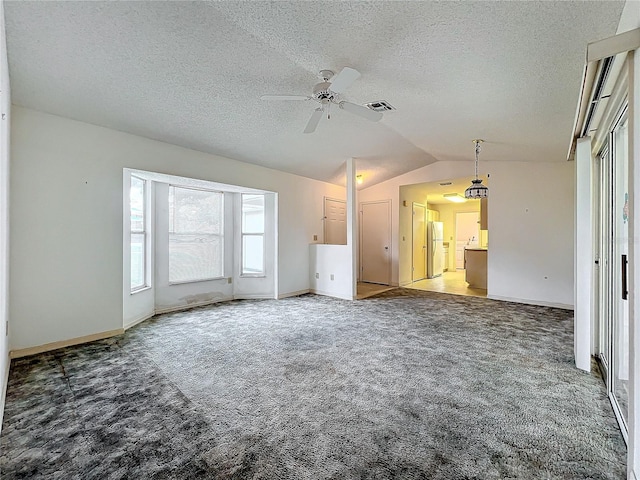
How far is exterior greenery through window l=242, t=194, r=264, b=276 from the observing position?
19.4 feet

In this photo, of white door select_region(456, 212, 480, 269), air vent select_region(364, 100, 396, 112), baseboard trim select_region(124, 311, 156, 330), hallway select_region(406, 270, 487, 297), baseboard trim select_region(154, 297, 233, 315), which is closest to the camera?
air vent select_region(364, 100, 396, 112)

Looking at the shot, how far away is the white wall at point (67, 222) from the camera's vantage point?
10.2 feet

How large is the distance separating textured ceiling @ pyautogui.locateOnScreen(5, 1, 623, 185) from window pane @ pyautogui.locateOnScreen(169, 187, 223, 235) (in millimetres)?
1173

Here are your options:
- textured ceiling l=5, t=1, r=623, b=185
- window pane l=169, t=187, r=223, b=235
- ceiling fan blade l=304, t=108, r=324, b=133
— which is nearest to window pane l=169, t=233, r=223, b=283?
window pane l=169, t=187, r=223, b=235

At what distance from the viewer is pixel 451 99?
313cm

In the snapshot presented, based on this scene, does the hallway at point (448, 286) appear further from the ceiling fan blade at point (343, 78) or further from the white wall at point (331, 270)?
the ceiling fan blade at point (343, 78)

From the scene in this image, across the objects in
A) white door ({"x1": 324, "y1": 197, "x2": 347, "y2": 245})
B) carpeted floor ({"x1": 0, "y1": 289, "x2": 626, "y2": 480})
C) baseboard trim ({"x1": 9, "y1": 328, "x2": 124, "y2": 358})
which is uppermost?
white door ({"x1": 324, "y1": 197, "x2": 347, "y2": 245})

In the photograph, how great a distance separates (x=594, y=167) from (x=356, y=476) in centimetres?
343

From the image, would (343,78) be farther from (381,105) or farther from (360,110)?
(381,105)

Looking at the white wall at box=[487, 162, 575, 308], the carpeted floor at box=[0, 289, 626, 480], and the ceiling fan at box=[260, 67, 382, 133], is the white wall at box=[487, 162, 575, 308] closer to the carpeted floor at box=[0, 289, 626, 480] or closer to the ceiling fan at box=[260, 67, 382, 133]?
the carpeted floor at box=[0, 289, 626, 480]

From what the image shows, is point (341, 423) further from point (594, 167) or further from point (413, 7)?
point (594, 167)

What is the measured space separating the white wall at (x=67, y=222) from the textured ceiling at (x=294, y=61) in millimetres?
227

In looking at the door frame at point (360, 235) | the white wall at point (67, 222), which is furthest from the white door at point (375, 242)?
the white wall at point (67, 222)

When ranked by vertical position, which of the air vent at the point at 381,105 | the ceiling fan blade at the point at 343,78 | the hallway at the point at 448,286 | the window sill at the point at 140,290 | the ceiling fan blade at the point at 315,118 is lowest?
the hallway at the point at 448,286
